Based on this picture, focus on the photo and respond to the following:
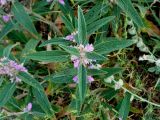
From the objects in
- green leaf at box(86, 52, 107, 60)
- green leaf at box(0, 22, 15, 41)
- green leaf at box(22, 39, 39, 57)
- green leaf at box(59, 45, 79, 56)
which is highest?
green leaf at box(0, 22, 15, 41)

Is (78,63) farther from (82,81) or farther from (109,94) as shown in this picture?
(109,94)

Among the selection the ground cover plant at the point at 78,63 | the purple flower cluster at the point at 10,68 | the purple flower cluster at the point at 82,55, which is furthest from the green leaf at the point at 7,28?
the purple flower cluster at the point at 82,55

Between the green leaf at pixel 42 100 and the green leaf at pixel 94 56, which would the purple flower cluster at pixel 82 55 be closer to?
the green leaf at pixel 94 56

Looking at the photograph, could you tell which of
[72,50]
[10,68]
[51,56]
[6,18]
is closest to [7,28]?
[6,18]

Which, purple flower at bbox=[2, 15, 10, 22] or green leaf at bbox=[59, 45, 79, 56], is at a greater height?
purple flower at bbox=[2, 15, 10, 22]

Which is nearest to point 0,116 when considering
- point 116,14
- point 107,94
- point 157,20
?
point 107,94

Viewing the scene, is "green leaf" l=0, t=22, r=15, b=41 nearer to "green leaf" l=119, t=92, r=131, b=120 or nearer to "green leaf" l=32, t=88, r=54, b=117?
"green leaf" l=32, t=88, r=54, b=117

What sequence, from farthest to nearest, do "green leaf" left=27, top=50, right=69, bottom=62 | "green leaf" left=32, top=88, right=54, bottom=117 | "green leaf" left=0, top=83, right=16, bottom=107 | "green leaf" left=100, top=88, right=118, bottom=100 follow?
"green leaf" left=100, top=88, right=118, bottom=100 → "green leaf" left=32, top=88, right=54, bottom=117 → "green leaf" left=0, top=83, right=16, bottom=107 → "green leaf" left=27, top=50, right=69, bottom=62

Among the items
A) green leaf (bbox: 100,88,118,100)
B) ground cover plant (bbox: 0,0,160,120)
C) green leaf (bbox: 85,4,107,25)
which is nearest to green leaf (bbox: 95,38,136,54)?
ground cover plant (bbox: 0,0,160,120)
